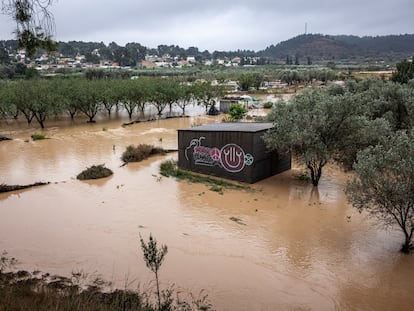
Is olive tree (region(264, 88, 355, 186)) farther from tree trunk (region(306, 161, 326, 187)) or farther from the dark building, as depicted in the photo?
the dark building

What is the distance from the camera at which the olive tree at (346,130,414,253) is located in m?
11.0

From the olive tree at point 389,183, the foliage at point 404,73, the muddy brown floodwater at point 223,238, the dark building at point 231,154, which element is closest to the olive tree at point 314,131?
the dark building at point 231,154

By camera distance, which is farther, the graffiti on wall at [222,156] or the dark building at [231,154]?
the graffiti on wall at [222,156]

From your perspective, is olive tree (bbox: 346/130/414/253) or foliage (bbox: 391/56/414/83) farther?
foliage (bbox: 391/56/414/83)

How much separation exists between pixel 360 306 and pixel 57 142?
29612mm

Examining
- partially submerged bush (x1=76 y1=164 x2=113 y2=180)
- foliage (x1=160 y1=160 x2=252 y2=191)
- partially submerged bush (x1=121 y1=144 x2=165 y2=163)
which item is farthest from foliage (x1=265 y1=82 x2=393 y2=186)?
partially submerged bush (x1=121 y1=144 x2=165 y2=163)

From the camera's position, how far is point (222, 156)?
20266mm

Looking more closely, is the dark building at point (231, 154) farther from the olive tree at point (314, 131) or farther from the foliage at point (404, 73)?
the foliage at point (404, 73)

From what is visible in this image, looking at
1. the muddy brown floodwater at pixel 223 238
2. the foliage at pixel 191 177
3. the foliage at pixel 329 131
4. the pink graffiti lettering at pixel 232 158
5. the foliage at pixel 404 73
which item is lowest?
the muddy brown floodwater at pixel 223 238

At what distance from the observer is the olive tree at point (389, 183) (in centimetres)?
1101

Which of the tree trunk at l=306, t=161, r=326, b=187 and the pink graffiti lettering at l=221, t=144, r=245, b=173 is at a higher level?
the pink graffiti lettering at l=221, t=144, r=245, b=173

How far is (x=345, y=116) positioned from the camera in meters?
18.0

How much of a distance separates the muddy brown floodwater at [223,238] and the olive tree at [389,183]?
75.0 inches

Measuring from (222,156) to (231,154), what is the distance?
26.7 inches
